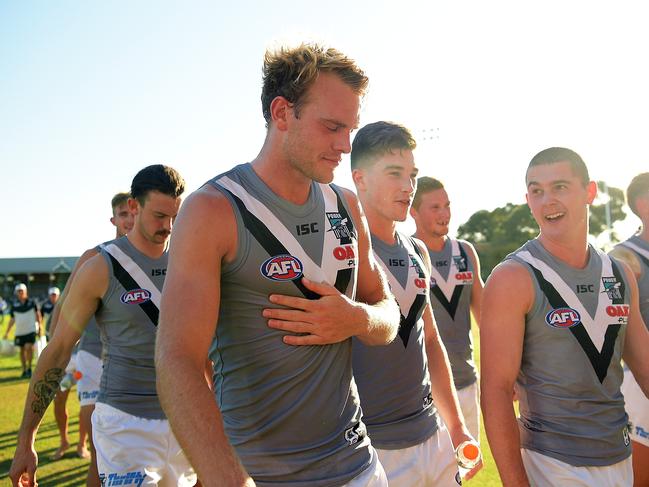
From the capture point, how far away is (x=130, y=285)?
459 centimetres

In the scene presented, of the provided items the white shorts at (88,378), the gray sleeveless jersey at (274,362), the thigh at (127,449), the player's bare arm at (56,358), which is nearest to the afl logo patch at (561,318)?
the gray sleeveless jersey at (274,362)

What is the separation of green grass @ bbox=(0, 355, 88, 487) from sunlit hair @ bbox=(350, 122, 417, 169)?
6005mm

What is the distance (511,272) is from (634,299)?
2.78 ft

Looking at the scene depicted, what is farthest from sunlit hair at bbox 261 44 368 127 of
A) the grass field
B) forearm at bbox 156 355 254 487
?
the grass field

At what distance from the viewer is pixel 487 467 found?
777 centimetres

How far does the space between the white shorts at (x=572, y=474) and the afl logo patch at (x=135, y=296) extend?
2.72 meters

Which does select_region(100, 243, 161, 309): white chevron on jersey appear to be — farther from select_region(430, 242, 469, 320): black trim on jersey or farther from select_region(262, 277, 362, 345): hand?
select_region(430, 242, 469, 320): black trim on jersey

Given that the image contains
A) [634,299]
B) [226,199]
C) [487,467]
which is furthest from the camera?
[487,467]

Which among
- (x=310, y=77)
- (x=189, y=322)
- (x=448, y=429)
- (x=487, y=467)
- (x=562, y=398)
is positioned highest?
(x=310, y=77)

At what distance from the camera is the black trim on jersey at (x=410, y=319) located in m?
3.88

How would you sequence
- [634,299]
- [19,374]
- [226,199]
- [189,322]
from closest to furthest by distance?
1. [189,322]
2. [226,199]
3. [634,299]
4. [19,374]

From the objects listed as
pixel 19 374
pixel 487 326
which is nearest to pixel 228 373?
pixel 487 326

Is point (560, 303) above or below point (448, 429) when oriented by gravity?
above

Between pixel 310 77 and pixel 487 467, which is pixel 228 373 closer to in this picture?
pixel 310 77
